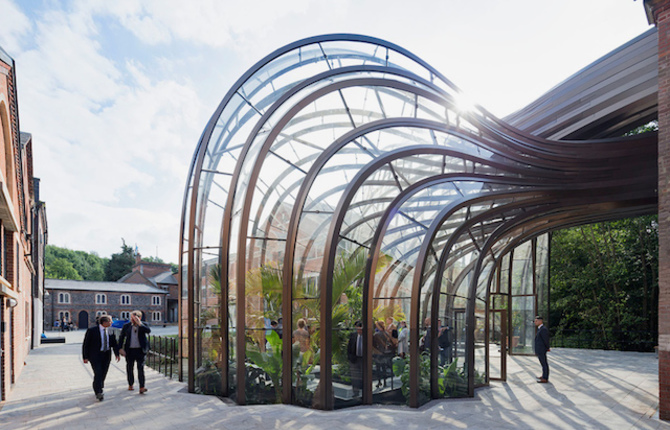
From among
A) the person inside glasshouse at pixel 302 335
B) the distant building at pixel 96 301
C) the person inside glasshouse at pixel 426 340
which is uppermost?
the person inside glasshouse at pixel 302 335

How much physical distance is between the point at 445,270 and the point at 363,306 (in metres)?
3.04

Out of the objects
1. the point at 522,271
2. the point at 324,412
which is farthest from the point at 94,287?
the point at 324,412

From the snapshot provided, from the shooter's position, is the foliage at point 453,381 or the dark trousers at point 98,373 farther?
the foliage at point 453,381

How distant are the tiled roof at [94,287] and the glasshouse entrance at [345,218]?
4736 cm

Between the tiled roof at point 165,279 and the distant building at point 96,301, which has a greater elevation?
the tiled roof at point 165,279

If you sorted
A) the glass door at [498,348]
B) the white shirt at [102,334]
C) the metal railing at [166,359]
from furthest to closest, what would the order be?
the metal railing at [166,359] → the glass door at [498,348] → the white shirt at [102,334]

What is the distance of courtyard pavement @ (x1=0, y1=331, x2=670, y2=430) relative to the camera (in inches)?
287

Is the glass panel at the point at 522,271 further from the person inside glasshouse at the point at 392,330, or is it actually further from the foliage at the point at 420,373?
the person inside glasshouse at the point at 392,330

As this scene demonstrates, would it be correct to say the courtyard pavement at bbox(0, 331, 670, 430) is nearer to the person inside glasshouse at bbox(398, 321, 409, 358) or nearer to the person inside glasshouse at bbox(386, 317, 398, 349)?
the person inside glasshouse at bbox(398, 321, 409, 358)

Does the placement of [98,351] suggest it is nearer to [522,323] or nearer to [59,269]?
[522,323]

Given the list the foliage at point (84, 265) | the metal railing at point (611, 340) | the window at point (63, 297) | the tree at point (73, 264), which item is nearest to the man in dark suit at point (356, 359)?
the metal railing at point (611, 340)

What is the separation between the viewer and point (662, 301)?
7762mm

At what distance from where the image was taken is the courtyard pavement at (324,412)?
7301mm

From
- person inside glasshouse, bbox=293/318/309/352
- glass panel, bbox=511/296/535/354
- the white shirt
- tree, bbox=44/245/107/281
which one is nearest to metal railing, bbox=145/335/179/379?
the white shirt
